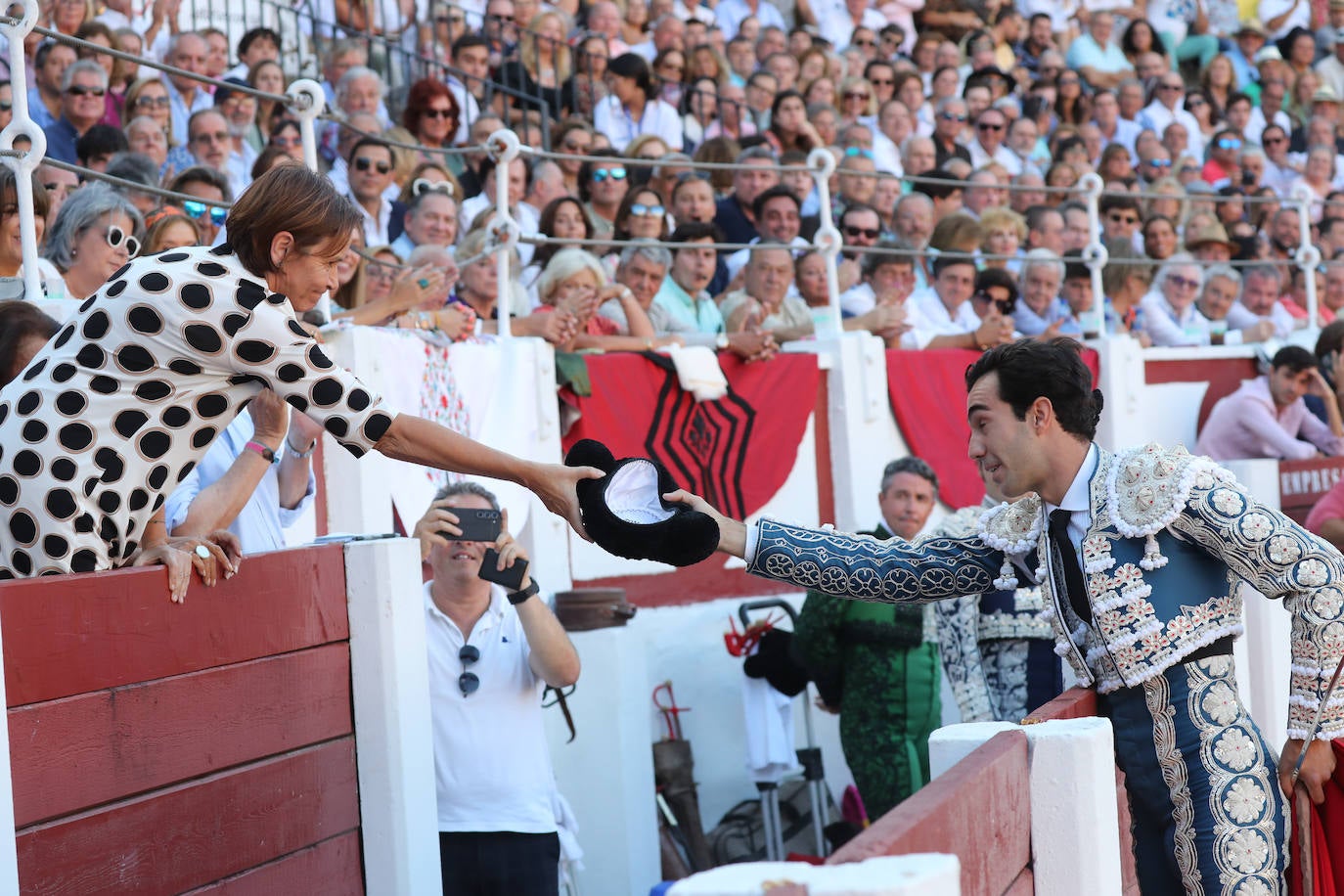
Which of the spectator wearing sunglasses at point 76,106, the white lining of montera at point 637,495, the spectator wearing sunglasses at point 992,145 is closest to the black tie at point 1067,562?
the white lining of montera at point 637,495

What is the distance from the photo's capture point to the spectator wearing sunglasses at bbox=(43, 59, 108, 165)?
621 cm

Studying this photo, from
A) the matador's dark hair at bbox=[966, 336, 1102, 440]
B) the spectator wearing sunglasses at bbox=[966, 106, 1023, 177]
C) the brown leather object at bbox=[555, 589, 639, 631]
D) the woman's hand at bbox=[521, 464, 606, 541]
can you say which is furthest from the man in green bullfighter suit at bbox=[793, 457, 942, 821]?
the spectator wearing sunglasses at bbox=[966, 106, 1023, 177]

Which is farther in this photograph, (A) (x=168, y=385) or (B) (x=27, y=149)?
(B) (x=27, y=149)

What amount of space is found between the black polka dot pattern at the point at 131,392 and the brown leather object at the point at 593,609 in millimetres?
3009

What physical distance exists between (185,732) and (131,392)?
58 centimetres

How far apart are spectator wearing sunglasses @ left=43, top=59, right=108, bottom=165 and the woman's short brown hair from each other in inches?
154

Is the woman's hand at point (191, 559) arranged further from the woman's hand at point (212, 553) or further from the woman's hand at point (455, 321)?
the woman's hand at point (455, 321)

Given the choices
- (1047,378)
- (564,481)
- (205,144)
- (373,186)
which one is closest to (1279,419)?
(373,186)

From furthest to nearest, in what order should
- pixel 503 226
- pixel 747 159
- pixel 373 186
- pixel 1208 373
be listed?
pixel 1208 373
pixel 747 159
pixel 373 186
pixel 503 226

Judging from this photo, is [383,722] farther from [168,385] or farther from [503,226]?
[503,226]

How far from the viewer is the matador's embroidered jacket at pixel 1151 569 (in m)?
2.79

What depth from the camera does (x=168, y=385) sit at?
2.58 meters

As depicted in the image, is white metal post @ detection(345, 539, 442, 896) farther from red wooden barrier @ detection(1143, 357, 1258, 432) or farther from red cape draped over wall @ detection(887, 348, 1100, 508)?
red wooden barrier @ detection(1143, 357, 1258, 432)

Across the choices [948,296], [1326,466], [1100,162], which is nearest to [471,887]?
[948,296]
